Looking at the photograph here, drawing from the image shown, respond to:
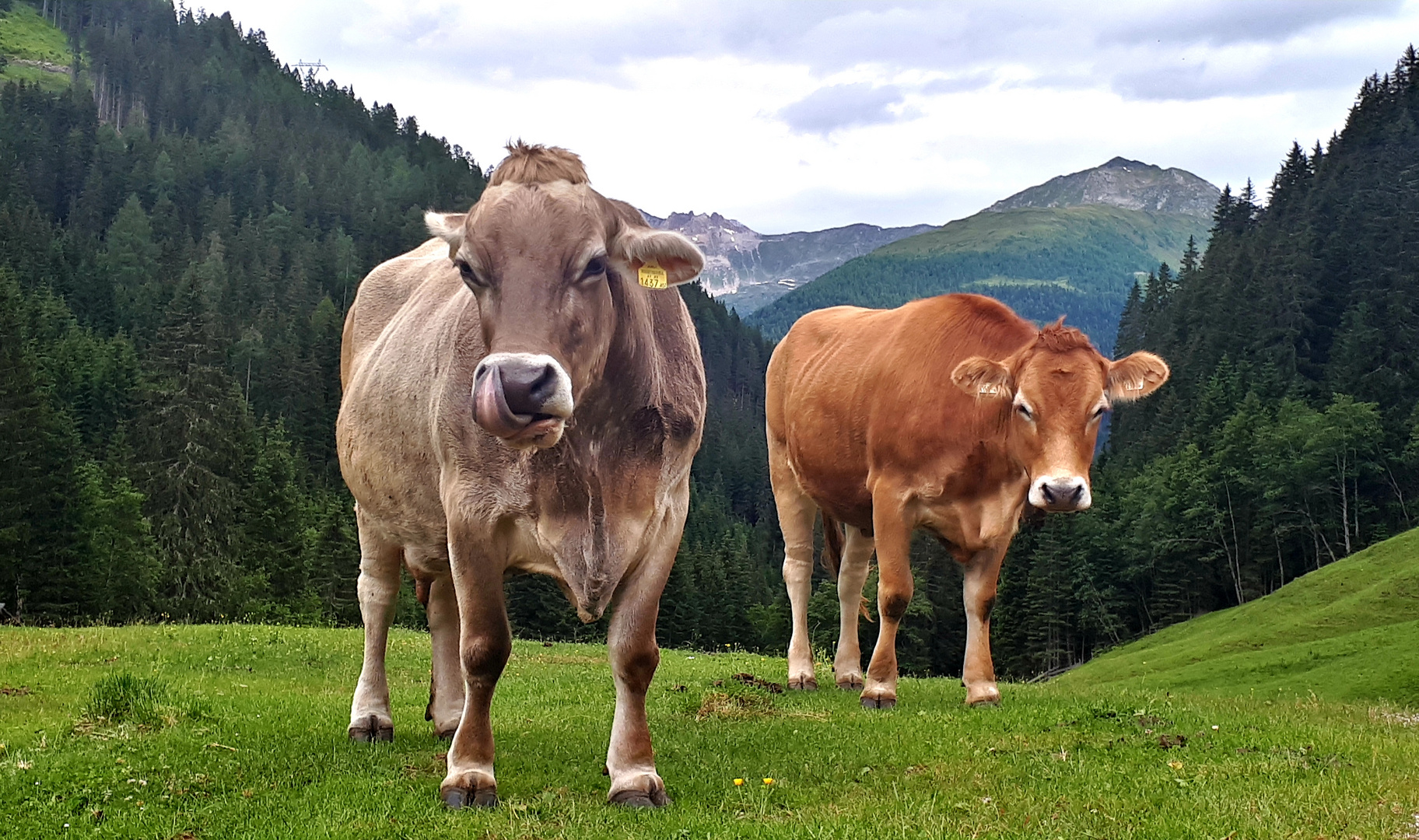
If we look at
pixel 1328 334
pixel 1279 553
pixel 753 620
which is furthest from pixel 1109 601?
pixel 1328 334

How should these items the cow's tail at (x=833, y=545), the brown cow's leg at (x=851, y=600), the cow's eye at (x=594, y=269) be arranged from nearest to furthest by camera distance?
1. the cow's eye at (x=594, y=269)
2. the brown cow's leg at (x=851, y=600)
3. the cow's tail at (x=833, y=545)

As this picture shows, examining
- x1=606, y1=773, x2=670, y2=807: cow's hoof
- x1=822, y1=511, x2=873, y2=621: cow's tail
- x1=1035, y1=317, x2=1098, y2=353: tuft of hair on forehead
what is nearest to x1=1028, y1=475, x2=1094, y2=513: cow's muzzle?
x1=1035, y1=317, x2=1098, y2=353: tuft of hair on forehead

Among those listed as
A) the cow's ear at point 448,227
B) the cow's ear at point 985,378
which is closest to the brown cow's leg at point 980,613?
the cow's ear at point 985,378

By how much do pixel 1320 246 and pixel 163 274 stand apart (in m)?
131

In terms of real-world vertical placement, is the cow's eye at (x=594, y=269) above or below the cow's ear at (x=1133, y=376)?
above

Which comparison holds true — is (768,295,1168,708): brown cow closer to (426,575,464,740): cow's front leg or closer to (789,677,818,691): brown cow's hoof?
(789,677,818,691): brown cow's hoof

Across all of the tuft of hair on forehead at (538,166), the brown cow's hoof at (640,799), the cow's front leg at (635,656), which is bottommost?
the brown cow's hoof at (640,799)

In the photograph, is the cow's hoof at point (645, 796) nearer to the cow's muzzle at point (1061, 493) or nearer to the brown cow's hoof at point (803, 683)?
the cow's muzzle at point (1061, 493)

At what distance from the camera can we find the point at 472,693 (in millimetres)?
6855

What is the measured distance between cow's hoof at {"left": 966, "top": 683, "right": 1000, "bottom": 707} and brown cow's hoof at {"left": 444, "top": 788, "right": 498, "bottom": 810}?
602cm

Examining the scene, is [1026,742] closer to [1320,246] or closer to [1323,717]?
[1323,717]

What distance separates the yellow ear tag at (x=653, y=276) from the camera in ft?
22.3

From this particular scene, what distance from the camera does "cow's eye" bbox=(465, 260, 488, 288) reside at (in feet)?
20.6

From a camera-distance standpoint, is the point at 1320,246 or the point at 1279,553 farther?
the point at 1320,246
